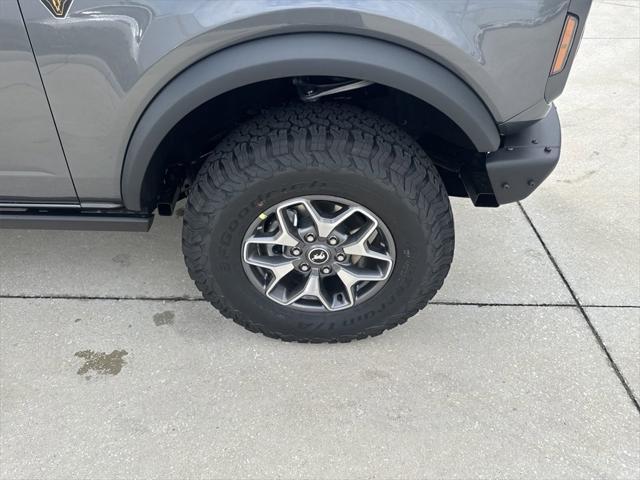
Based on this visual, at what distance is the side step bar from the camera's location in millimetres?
2258

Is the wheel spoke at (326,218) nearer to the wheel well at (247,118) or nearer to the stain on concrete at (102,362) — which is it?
the wheel well at (247,118)

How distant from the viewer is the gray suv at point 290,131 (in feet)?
5.81

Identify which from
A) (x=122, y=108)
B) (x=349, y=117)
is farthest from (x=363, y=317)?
(x=122, y=108)

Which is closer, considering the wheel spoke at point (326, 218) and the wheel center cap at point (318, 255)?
the wheel spoke at point (326, 218)

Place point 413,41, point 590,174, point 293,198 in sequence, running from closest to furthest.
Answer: point 413,41
point 293,198
point 590,174

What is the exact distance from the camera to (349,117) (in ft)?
6.87

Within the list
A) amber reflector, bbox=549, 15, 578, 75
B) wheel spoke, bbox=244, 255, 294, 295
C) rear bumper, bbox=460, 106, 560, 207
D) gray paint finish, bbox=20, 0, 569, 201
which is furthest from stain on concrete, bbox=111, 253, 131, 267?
amber reflector, bbox=549, 15, 578, 75

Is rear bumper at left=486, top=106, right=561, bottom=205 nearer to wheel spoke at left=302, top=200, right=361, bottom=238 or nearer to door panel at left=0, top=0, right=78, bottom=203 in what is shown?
wheel spoke at left=302, top=200, right=361, bottom=238

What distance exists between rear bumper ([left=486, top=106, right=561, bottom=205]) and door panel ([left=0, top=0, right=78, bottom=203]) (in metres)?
1.64

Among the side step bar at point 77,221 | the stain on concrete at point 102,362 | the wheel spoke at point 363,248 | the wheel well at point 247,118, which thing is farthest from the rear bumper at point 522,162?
the stain on concrete at point 102,362

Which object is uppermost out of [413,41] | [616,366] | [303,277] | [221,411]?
[413,41]

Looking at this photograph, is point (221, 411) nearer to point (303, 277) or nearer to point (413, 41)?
point (303, 277)

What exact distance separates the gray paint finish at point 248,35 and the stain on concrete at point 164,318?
105 centimetres

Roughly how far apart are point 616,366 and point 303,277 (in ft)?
4.58
